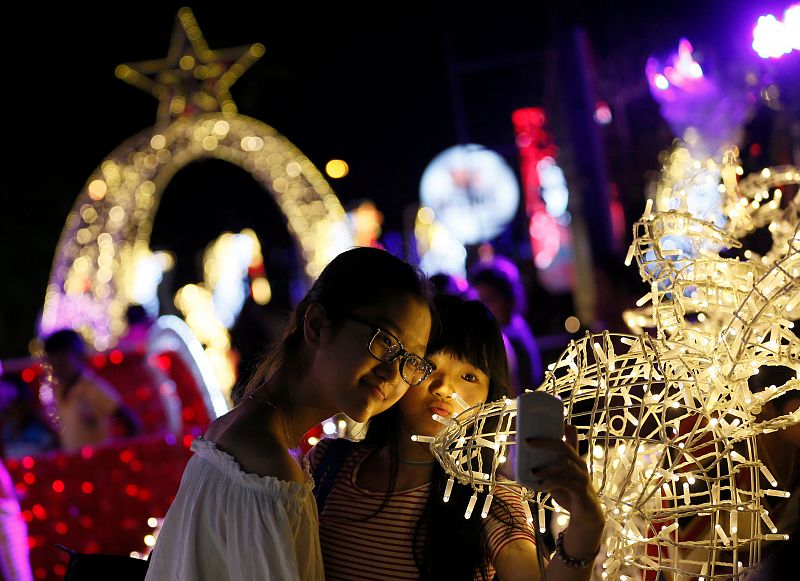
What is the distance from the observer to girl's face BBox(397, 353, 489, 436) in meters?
1.93

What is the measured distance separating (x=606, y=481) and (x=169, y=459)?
3.44m

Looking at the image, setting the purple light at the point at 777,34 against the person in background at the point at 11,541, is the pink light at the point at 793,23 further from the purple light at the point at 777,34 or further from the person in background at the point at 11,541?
the person in background at the point at 11,541

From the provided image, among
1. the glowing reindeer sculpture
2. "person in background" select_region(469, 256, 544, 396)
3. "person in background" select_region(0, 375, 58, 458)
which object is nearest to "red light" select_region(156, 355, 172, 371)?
"person in background" select_region(0, 375, 58, 458)

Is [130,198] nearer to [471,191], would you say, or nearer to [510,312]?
[471,191]

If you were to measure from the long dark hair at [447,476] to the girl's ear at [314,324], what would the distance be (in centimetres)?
27

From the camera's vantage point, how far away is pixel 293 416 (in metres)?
1.71

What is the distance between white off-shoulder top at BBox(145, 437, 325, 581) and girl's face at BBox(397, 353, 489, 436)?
0.40 m

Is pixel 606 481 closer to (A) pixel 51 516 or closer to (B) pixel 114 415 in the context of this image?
(A) pixel 51 516

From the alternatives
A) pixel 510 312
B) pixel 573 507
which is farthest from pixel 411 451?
pixel 510 312

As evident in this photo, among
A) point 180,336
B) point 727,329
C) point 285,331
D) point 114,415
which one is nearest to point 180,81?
point 180,336

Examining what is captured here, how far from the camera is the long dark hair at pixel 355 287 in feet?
5.57

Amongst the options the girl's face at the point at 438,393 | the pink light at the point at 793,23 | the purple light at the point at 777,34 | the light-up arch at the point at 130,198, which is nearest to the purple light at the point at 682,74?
the purple light at the point at 777,34

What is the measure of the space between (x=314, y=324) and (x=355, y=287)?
104 millimetres

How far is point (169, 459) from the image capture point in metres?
4.55
